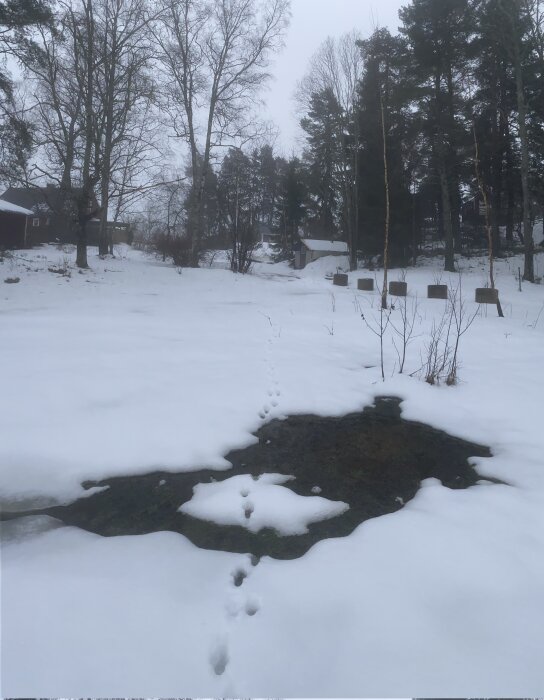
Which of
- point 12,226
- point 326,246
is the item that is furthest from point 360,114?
point 12,226

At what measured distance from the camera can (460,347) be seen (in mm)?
6297

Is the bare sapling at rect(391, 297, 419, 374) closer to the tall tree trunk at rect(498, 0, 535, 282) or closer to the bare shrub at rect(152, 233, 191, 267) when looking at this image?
the tall tree trunk at rect(498, 0, 535, 282)

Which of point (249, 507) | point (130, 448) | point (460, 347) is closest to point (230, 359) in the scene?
point (130, 448)

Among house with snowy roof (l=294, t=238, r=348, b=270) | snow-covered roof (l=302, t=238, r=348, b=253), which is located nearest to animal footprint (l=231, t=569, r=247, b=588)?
house with snowy roof (l=294, t=238, r=348, b=270)

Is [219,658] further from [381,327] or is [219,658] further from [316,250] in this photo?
[316,250]

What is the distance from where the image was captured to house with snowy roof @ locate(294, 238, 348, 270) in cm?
2939

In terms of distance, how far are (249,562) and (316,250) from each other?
2855cm

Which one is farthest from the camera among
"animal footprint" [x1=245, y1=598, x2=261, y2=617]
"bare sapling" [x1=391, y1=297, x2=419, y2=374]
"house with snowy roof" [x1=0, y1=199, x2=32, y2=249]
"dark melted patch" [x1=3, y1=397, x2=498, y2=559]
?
"house with snowy roof" [x1=0, y1=199, x2=32, y2=249]

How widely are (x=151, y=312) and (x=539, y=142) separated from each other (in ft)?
57.3

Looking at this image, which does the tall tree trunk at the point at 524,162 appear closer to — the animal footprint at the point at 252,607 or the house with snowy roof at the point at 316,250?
the house with snowy roof at the point at 316,250

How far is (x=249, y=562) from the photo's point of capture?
201 centimetres

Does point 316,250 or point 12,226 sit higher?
point 12,226

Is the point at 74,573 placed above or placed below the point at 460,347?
below

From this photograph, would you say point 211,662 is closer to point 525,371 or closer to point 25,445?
point 25,445
